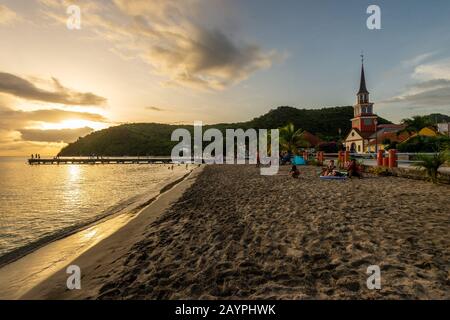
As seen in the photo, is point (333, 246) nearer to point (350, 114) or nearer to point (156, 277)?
point (156, 277)

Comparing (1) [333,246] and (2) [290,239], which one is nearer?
(1) [333,246]

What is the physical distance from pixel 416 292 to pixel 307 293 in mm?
1286

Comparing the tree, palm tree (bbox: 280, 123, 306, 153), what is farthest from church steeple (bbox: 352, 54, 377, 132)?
palm tree (bbox: 280, 123, 306, 153)

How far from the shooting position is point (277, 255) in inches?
191

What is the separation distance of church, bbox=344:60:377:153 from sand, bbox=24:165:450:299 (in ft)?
172

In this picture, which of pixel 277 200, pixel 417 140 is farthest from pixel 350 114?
pixel 277 200

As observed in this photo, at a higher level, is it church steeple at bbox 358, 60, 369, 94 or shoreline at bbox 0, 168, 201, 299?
church steeple at bbox 358, 60, 369, 94

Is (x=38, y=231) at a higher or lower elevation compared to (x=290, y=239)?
lower

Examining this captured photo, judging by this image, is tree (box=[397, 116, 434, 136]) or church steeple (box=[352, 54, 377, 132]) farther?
church steeple (box=[352, 54, 377, 132])

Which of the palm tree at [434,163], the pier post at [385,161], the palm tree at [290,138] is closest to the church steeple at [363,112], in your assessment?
the palm tree at [290,138]

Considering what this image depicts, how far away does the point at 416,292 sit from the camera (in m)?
3.39

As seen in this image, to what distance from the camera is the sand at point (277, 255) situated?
3.71m

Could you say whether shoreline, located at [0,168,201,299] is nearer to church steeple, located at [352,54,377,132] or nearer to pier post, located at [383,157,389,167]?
pier post, located at [383,157,389,167]

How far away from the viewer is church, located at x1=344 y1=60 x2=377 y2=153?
186 feet
